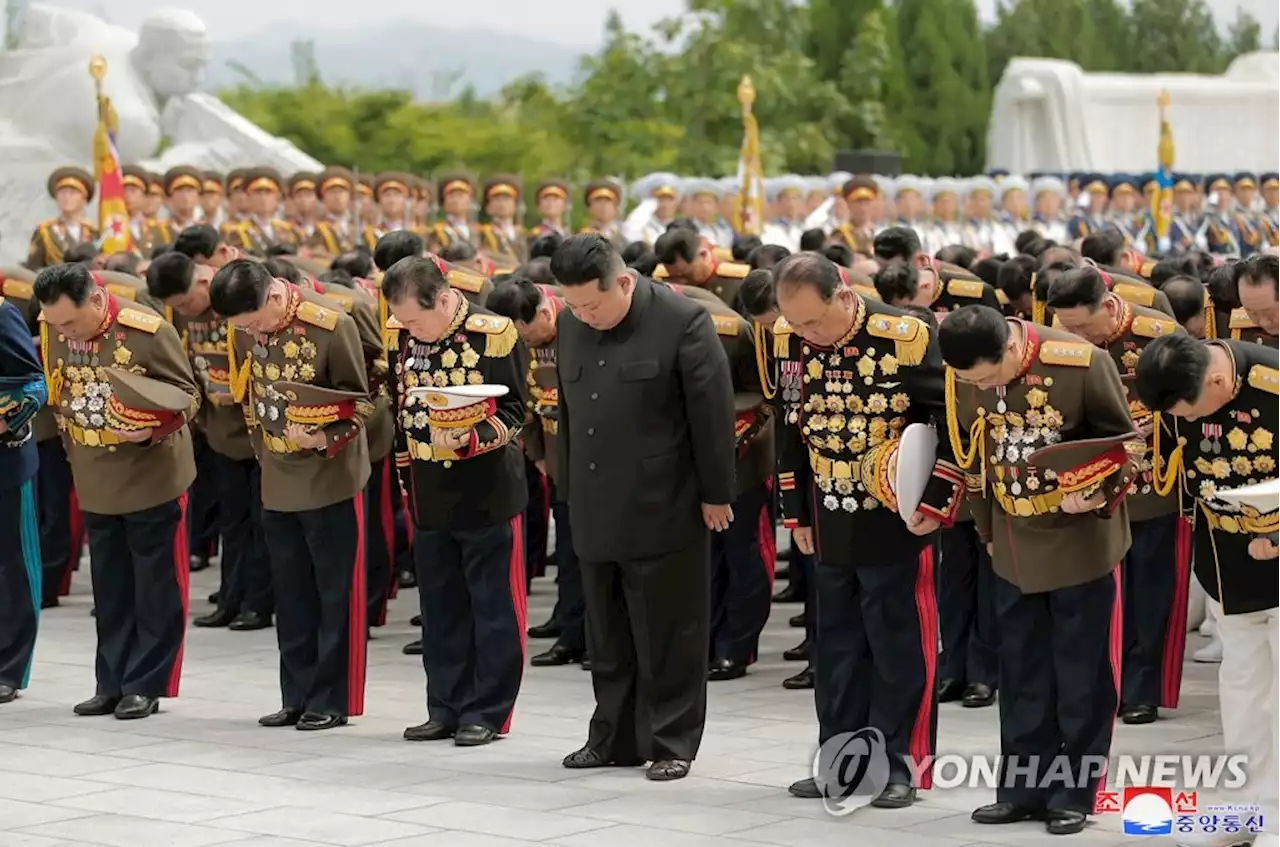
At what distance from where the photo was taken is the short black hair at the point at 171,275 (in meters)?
10.8

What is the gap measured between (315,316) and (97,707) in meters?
1.92

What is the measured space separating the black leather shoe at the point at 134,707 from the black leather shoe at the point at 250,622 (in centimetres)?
243

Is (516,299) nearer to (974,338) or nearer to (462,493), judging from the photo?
(462,493)

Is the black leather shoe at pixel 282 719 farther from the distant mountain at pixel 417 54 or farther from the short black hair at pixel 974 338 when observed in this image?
the distant mountain at pixel 417 54

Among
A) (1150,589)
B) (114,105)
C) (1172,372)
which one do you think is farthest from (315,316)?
(114,105)

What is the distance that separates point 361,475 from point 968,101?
125ft

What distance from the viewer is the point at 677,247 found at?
37.8 ft

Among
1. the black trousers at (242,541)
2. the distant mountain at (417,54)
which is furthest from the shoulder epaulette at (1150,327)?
the distant mountain at (417,54)

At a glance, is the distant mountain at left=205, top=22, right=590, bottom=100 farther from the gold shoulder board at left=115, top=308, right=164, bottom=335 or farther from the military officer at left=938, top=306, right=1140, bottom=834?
the military officer at left=938, top=306, right=1140, bottom=834

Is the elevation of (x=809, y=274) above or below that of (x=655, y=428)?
above

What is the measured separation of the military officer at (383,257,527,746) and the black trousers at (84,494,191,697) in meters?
1.14

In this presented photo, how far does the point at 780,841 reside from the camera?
7.24 meters

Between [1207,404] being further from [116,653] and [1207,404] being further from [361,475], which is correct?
[116,653]

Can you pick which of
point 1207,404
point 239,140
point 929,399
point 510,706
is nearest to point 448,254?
point 510,706
